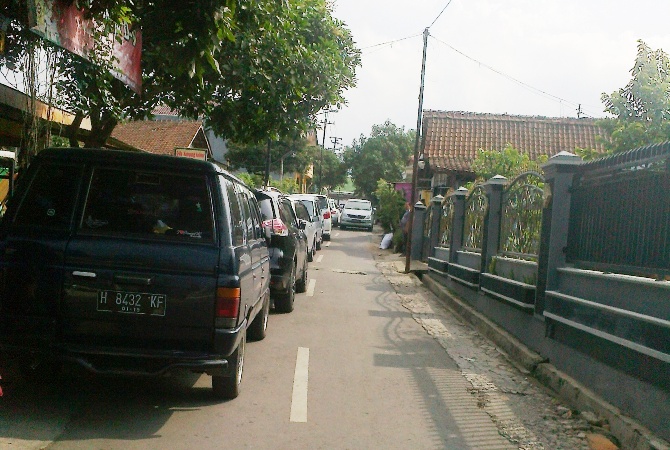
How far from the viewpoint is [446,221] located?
17.3 meters

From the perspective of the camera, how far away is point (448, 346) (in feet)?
31.4

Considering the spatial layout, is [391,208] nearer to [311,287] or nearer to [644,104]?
[311,287]

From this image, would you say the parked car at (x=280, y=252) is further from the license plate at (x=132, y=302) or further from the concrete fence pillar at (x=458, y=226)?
the license plate at (x=132, y=302)

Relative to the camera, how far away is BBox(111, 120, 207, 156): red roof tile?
33469 mm

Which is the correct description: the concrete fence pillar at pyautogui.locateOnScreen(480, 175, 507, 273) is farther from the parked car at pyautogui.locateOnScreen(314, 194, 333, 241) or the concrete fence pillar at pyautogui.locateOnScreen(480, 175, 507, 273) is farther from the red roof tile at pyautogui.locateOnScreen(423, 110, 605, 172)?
the parked car at pyautogui.locateOnScreen(314, 194, 333, 241)

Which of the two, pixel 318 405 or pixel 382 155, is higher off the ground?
pixel 382 155

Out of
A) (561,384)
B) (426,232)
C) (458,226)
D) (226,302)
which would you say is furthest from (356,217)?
(226,302)

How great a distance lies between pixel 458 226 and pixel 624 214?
8.28 metres

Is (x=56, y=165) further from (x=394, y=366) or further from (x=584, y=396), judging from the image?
(x=584, y=396)

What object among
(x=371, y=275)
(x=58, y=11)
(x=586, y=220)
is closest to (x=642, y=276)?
(x=586, y=220)

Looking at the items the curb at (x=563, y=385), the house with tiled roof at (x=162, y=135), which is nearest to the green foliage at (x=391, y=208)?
the house with tiled roof at (x=162, y=135)

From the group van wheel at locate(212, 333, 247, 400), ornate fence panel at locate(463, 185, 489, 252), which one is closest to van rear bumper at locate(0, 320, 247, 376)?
van wheel at locate(212, 333, 247, 400)

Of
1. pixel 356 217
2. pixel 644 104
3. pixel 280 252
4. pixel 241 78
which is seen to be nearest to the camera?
pixel 280 252

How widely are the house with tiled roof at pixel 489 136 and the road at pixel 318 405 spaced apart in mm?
19093
